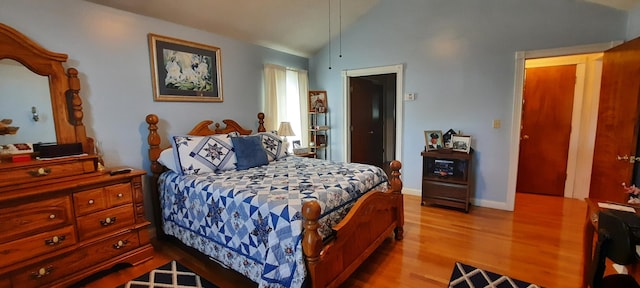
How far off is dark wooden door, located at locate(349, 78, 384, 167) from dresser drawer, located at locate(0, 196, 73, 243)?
3.62m

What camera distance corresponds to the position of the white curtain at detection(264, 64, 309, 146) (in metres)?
3.97

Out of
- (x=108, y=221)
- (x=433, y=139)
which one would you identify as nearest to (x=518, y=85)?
(x=433, y=139)

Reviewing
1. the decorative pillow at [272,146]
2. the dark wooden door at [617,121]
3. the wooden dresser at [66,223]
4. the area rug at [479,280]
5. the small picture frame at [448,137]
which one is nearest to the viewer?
the wooden dresser at [66,223]

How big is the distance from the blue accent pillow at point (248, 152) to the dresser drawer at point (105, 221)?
968 millimetres

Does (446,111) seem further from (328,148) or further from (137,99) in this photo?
(137,99)

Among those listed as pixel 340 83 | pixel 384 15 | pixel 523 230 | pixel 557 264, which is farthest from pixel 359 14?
pixel 557 264

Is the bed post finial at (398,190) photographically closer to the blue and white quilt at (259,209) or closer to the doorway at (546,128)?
the blue and white quilt at (259,209)

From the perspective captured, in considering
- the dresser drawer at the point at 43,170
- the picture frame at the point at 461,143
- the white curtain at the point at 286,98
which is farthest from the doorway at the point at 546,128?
the dresser drawer at the point at 43,170

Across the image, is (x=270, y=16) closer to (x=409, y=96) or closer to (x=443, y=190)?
(x=409, y=96)

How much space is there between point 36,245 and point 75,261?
0.27 m

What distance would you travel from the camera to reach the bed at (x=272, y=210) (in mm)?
1652

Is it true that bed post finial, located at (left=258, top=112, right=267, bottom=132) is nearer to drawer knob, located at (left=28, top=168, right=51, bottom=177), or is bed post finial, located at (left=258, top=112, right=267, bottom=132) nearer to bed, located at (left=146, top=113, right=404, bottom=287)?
bed, located at (left=146, top=113, right=404, bottom=287)

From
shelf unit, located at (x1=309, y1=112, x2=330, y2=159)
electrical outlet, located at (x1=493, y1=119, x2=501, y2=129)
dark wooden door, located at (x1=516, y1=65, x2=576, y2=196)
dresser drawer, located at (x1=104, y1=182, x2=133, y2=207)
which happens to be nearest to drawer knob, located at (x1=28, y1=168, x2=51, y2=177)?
dresser drawer, located at (x1=104, y1=182, x2=133, y2=207)

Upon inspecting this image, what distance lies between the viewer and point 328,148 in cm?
477
